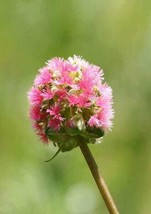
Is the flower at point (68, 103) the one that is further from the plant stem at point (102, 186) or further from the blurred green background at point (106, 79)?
the blurred green background at point (106, 79)

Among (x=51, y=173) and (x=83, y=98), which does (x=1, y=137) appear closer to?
(x=51, y=173)

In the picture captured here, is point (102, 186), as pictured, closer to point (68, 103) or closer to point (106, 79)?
point (68, 103)

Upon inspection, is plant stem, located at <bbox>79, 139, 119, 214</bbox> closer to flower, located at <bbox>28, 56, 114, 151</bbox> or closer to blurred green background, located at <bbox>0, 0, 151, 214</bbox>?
flower, located at <bbox>28, 56, 114, 151</bbox>

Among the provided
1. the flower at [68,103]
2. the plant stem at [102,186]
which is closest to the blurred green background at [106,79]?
the flower at [68,103]

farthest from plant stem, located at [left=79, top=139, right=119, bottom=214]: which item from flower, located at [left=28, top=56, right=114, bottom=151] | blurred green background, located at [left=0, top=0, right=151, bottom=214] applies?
blurred green background, located at [left=0, top=0, right=151, bottom=214]

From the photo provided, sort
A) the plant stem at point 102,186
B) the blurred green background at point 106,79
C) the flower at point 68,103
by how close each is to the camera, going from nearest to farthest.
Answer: the plant stem at point 102,186, the flower at point 68,103, the blurred green background at point 106,79

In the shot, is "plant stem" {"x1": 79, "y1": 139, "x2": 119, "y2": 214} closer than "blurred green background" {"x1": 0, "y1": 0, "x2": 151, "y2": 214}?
Yes

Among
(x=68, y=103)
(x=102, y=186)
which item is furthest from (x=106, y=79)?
(x=102, y=186)
